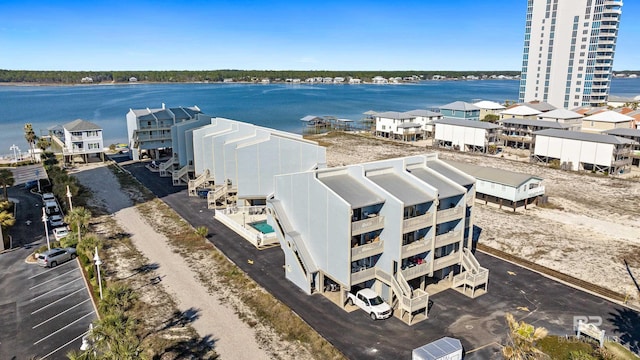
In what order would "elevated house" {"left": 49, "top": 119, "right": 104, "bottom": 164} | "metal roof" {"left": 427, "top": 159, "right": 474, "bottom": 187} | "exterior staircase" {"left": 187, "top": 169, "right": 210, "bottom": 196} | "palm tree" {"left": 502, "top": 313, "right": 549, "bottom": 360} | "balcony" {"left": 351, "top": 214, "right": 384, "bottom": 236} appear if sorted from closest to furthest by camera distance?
"palm tree" {"left": 502, "top": 313, "right": 549, "bottom": 360} → "balcony" {"left": 351, "top": 214, "right": 384, "bottom": 236} → "metal roof" {"left": 427, "top": 159, "right": 474, "bottom": 187} → "exterior staircase" {"left": 187, "top": 169, "right": 210, "bottom": 196} → "elevated house" {"left": 49, "top": 119, "right": 104, "bottom": 164}

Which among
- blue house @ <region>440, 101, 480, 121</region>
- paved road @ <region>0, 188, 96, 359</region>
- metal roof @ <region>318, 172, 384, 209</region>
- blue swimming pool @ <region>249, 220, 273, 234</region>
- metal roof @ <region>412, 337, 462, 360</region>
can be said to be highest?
blue house @ <region>440, 101, 480, 121</region>

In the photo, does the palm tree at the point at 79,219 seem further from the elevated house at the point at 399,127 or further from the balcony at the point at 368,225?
the elevated house at the point at 399,127

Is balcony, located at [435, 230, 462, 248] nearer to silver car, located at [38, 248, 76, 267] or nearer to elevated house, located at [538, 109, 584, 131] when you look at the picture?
silver car, located at [38, 248, 76, 267]

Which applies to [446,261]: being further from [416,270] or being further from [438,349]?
[438,349]

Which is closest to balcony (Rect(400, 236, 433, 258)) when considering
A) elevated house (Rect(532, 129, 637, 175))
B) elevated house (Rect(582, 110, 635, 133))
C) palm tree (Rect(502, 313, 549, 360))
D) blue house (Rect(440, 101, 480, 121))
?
palm tree (Rect(502, 313, 549, 360))

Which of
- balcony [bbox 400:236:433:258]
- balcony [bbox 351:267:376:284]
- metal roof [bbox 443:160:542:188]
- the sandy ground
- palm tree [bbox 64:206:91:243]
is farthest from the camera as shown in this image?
metal roof [bbox 443:160:542:188]
